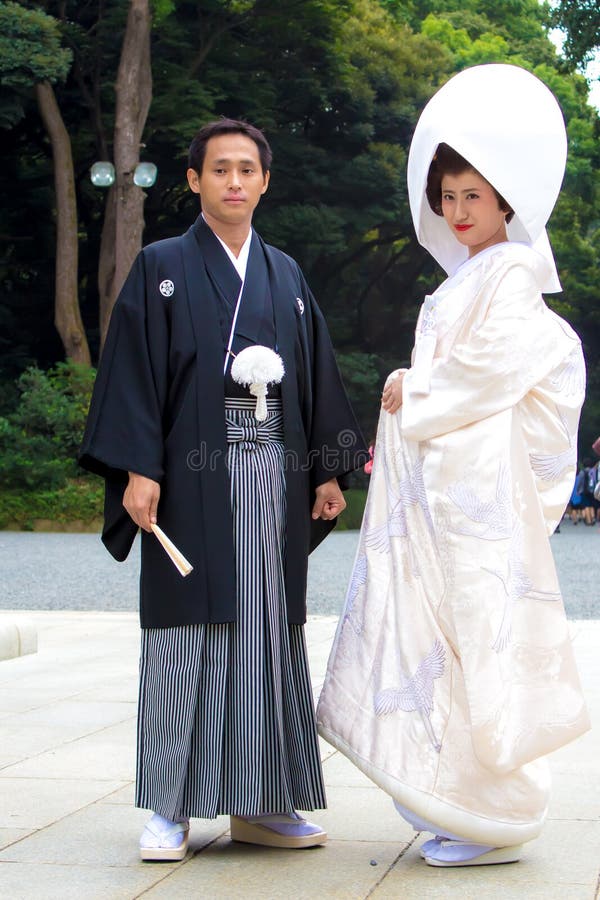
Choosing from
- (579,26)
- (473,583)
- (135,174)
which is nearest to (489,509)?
(473,583)

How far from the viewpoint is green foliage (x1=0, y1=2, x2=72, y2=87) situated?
1831 centimetres

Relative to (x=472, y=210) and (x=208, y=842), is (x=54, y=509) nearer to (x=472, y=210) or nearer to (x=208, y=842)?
(x=208, y=842)

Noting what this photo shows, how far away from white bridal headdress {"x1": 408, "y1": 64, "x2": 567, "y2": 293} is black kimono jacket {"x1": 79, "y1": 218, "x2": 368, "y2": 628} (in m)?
0.64

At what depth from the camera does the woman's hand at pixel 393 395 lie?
324 centimetres

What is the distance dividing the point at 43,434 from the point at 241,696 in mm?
16676

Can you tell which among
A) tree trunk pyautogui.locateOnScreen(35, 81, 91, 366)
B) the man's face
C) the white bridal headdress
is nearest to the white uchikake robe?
the white bridal headdress

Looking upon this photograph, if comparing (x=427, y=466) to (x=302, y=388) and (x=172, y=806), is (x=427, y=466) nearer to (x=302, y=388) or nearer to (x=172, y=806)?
(x=302, y=388)

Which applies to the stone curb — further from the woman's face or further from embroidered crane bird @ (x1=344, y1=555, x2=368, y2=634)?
the woman's face

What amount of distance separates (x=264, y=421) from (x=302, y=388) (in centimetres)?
19

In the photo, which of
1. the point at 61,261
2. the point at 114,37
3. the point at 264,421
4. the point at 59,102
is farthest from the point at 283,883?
the point at 59,102

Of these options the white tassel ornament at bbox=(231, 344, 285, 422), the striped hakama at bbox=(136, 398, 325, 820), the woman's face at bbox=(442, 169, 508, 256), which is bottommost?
the striped hakama at bbox=(136, 398, 325, 820)

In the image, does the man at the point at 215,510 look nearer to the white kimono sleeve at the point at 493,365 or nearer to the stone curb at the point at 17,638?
the white kimono sleeve at the point at 493,365

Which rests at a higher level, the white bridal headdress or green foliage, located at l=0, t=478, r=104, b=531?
the white bridal headdress

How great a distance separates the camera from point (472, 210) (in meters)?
3.18
